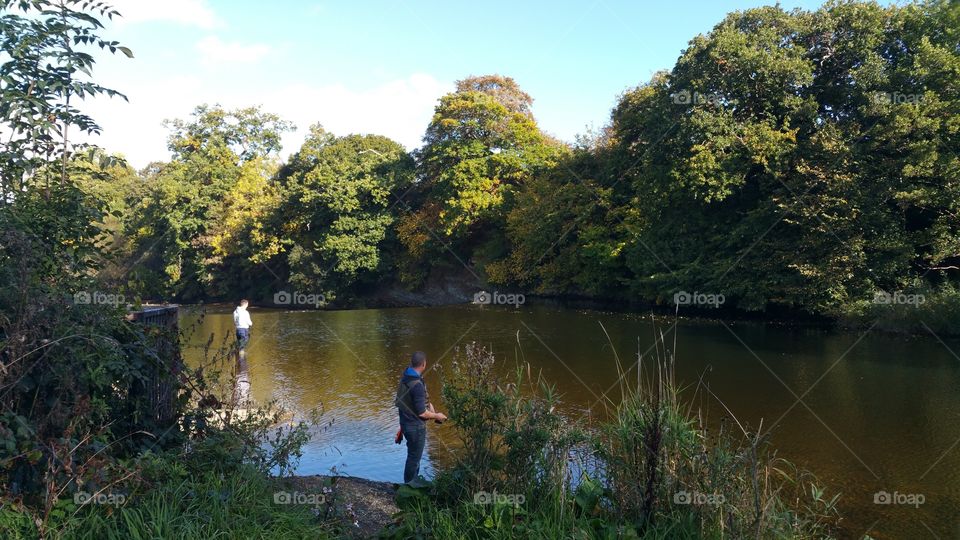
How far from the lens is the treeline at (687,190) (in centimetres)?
1934

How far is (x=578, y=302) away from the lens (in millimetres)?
31266

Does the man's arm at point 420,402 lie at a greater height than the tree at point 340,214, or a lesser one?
lesser

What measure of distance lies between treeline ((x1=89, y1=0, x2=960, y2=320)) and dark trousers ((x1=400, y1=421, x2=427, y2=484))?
2948 millimetres

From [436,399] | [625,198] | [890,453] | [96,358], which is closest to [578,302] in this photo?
[625,198]

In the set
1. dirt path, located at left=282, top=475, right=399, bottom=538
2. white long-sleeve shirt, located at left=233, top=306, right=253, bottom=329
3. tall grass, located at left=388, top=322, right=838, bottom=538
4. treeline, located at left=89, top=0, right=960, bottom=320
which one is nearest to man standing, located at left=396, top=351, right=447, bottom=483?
dirt path, located at left=282, top=475, right=399, bottom=538

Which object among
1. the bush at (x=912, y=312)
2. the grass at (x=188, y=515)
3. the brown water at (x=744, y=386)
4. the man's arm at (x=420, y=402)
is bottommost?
the brown water at (x=744, y=386)

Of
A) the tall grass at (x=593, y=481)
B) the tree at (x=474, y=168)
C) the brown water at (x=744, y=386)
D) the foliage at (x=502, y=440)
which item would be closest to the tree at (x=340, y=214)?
the tree at (x=474, y=168)

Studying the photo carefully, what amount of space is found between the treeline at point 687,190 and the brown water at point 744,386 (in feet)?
9.08

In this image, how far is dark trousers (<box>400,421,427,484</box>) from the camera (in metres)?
6.62

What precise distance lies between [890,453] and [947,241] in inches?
507

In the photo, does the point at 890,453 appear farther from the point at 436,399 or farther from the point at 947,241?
the point at 947,241

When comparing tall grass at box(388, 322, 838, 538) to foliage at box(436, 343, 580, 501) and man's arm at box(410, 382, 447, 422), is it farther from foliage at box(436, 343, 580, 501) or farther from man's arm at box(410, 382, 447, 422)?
man's arm at box(410, 382, 447, 422)

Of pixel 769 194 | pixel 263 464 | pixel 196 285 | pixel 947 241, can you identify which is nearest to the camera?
pixel 263 464

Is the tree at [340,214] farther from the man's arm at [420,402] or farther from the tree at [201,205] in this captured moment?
the man's arm at [420,402]
